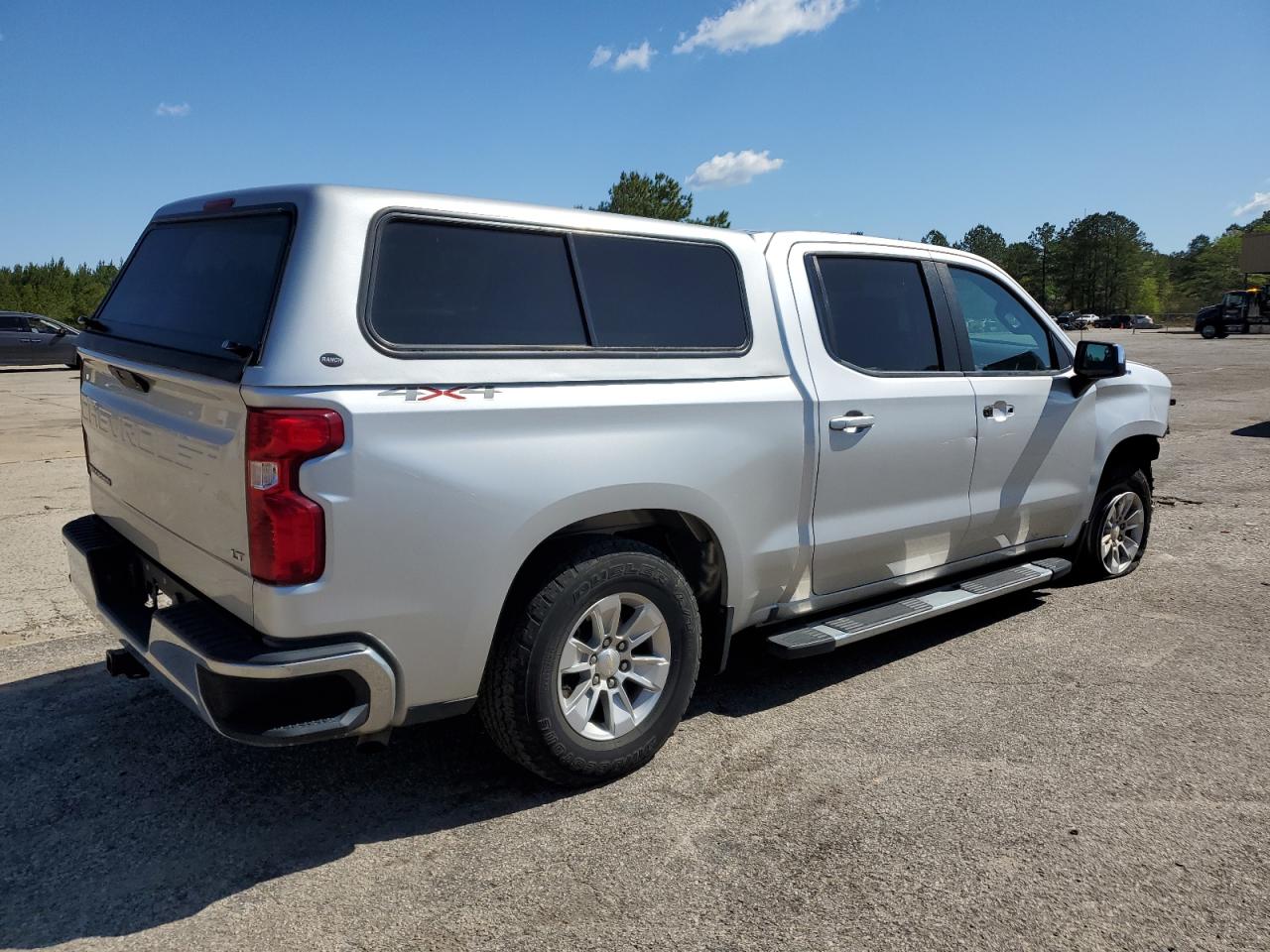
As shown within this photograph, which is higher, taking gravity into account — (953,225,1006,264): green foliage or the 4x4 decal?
(953,225,1006,264): green foliage

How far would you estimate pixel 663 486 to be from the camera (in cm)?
342

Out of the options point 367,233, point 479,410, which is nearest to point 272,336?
point 367,233

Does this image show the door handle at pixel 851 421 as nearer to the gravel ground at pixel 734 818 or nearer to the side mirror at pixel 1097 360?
the gravel ground at pixel 734 818

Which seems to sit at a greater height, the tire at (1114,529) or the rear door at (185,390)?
the rear door at (185,390)

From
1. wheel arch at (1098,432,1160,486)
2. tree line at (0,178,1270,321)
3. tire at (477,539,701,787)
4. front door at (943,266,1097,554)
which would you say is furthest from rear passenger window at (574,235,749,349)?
tree line at (0,178,1270,321)

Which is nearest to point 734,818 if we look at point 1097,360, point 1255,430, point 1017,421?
point 1017,421

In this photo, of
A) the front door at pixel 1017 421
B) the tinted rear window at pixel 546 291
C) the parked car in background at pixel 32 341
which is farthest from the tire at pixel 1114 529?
the parked car in background at pixel 32 341

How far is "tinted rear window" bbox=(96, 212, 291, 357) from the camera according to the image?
295cm

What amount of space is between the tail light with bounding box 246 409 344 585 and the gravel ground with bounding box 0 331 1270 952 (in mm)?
968

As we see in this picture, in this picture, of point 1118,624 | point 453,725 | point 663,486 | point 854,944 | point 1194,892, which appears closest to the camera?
point 854,944

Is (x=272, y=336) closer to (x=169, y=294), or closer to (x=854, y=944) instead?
(x=169, y=294)

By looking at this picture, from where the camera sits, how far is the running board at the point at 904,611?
3.90 meters

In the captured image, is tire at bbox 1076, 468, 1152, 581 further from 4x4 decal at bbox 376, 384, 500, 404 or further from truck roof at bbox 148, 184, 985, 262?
4x4 decal at bbox 376, 384, 500, 404

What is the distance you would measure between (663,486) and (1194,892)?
198 cm
